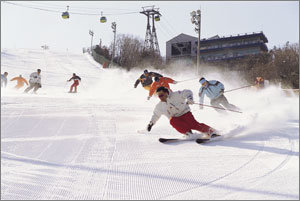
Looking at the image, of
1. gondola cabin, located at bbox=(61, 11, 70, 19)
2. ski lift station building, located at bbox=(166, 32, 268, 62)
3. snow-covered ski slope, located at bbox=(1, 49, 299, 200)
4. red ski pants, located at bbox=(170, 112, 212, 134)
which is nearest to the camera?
snow-covered ski slope, located at bbox=(1, 49, 299, 200)

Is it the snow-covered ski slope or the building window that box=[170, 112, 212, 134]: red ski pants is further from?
the building window

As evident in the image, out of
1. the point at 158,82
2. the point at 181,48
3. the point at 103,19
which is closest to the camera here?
the point at 158,82

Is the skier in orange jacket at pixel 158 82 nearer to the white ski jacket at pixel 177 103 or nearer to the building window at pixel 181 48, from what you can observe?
the white ski jacket at pixel 177 103

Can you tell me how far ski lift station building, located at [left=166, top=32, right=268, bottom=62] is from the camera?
4547 cm

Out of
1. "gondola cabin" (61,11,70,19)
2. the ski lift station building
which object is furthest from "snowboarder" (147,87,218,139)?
the ski lift station building

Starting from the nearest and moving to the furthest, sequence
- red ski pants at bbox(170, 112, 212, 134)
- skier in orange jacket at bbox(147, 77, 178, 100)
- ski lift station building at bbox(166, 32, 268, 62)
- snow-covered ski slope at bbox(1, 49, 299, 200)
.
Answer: snow-covered ski slope at bbox(1, 49, 299, 200) → red ski pants at bbox(170, 112, 212, 134) → skier in orange jacket at bbox(147, 77, 178, 100) → ski lift station building at bbox(166, 32, 268, 62)

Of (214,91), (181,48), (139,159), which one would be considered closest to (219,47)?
(181,48)

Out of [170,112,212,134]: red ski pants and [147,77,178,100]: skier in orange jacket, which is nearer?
[170,112,212,134]: red ski pants

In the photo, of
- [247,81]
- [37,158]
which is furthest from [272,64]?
[37,158]

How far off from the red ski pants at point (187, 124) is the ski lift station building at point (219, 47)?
4119 centimetres

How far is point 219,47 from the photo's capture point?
47.3 metres

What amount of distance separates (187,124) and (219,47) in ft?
147

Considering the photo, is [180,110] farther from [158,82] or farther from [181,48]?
[181,48]

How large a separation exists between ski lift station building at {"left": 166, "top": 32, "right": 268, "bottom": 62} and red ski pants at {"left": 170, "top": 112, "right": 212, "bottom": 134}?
4119 centimetres
